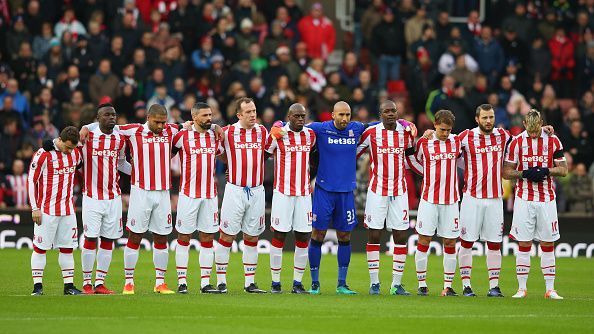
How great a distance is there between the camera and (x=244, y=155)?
18.9 metres

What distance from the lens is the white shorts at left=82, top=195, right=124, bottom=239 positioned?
1834 centimetres

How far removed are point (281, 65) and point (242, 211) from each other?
1155 cm

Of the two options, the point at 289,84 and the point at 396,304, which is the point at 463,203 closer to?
the point at 396,304

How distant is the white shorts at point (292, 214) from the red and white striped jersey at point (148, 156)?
1614 millimetres

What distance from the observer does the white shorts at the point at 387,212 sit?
741 inches

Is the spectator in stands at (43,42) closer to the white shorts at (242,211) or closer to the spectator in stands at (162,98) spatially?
the spectator in stands at (162,98)

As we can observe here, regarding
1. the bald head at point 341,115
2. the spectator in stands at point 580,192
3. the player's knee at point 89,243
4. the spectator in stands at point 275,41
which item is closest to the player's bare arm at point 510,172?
the bald head at point 341,115

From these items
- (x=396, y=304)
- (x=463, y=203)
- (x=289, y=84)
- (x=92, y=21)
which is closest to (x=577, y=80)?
(x=289, y=84)

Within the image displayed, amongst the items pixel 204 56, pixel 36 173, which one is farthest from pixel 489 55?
pixel 36 173

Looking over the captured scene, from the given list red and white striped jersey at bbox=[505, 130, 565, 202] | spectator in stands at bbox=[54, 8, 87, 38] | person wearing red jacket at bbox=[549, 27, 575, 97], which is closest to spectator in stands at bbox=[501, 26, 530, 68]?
person wearing red jacket at bbox=[549, 27, 575, 97]

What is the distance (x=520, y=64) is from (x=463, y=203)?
44.7 ft

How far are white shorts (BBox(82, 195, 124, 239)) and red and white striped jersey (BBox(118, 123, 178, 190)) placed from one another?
461 millimetres

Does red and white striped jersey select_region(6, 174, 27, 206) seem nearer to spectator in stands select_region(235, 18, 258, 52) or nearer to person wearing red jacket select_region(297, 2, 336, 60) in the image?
spectator in stands select_region(235, 18, 258, 52)

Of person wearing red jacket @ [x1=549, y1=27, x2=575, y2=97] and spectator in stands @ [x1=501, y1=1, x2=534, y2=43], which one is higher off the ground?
spectator in stands @ [x1=501, y1=1, x2=534, y2=43]
